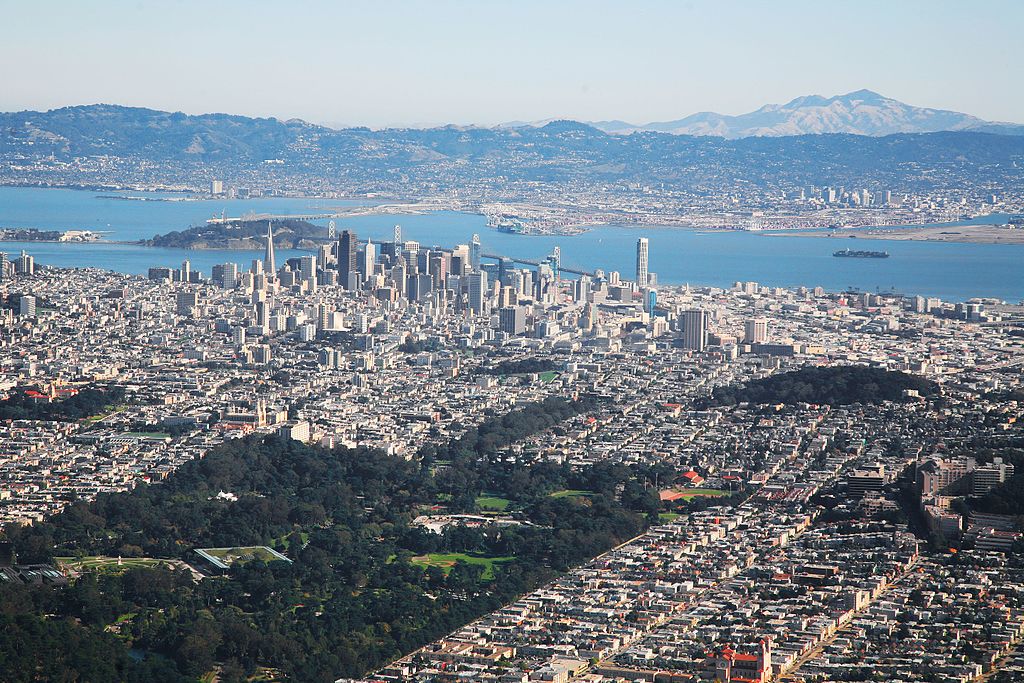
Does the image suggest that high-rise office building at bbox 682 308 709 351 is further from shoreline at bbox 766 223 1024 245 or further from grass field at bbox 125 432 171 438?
shoreline at bbox 766 223 1024 245

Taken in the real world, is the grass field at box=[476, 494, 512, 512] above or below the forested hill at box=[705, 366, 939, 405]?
below

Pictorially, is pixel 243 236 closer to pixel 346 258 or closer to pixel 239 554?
pixel 346 258

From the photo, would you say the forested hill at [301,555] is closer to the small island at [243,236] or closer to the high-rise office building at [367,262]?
the high-rise office building at [367,262]

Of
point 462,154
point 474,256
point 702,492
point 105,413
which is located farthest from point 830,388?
point 462,154

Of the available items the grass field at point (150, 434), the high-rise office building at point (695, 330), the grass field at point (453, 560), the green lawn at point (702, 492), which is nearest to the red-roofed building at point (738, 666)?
the grass field at point (453, 560)

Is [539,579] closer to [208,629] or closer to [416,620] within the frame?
[416,620]

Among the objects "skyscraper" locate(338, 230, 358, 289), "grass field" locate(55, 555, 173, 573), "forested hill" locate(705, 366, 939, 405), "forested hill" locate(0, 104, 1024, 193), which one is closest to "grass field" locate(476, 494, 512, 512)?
"grass field" locate(55, 555, 173, 573)

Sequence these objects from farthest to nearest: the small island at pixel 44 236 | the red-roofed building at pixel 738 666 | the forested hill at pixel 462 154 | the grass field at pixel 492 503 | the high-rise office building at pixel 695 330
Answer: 1. the forested hill at pixel 462 154
2. the small island at pixel 44 236
3. the high-rise office building at pixel 695 330
4. the grass field at pixel 492 503
5. the red-roofed building at pixel 738 666
